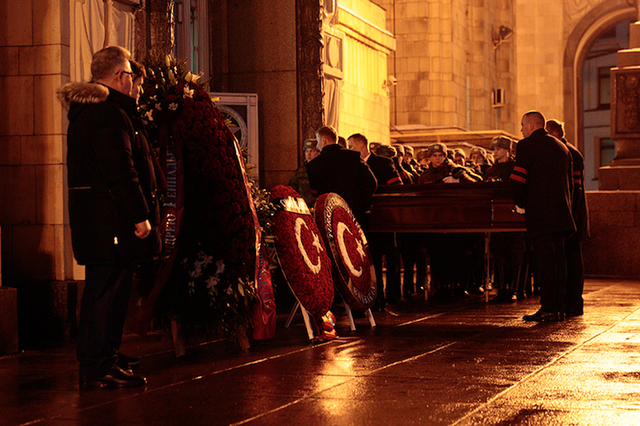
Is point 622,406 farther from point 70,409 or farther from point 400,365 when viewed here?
point 70,409

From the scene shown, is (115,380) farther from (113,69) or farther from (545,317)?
(545,317)

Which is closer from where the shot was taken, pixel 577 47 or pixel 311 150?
Result: pixel 311 150

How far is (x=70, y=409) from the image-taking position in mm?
5652

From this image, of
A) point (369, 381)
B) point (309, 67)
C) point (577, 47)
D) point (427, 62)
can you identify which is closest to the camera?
point (369, 381)

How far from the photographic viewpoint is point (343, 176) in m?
10.6

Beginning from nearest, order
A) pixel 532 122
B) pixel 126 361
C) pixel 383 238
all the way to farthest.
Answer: pixel 126 361 < pixel 532 122 < pixel 383 238

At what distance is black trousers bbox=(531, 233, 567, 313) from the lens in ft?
32.6

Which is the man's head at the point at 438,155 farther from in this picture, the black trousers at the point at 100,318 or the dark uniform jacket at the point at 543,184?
the black trousers at the point at 100,318

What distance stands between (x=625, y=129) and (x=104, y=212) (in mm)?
13128

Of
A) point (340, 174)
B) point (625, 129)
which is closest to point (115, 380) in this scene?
point (340, 174)

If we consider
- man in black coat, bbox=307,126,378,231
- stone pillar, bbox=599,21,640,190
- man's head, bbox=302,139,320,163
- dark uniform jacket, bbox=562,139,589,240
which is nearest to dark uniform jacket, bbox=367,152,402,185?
man's head, bbox=302,139,320,163

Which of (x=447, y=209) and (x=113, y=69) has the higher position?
(x=113, y=69)

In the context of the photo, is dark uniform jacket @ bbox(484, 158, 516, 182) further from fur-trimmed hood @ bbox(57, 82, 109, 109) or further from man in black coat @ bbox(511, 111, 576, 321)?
fur-trimmed hood @ bbox(57, 82, 109, 109)

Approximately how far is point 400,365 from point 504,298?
5.71 metres
